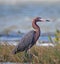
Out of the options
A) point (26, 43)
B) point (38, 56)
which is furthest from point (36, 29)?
point (38, 56)

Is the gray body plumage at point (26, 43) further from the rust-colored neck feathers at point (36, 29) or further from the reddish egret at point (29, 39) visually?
the rust-colored neck feathers at point (36, 29)

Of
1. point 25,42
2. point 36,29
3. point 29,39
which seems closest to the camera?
point 25,42

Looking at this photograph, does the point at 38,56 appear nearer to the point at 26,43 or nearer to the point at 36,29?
the point at 26,43

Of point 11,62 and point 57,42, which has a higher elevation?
point 57,42

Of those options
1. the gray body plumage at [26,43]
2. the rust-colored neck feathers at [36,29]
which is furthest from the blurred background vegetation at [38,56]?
the rust-colored neck feathers at [36,29]

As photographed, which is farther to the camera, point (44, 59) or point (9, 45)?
point (9, 45)

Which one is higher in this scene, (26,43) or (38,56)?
(26,43)

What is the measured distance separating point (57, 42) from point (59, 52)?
0.25 m

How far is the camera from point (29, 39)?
11312mm

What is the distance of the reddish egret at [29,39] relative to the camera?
1109 centimetres

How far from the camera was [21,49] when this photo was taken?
1112 centimetres

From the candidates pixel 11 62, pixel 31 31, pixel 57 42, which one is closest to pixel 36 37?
pixel 31 31

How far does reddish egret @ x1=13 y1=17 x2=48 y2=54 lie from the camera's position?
11087mm

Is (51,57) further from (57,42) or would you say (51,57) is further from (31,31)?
(31,31)
